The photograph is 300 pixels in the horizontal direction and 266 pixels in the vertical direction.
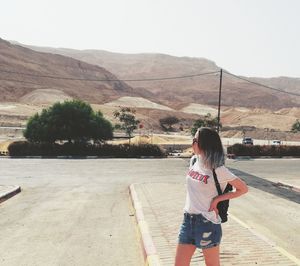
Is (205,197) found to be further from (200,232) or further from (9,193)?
(9,193)

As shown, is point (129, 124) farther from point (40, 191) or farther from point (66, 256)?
point (66, 256)

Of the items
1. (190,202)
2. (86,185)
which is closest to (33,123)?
(86,185)

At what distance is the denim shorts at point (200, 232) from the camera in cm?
466

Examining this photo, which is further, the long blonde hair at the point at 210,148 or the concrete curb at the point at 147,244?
the concrete curb at the point at 147,244

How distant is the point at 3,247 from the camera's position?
28.0 feet

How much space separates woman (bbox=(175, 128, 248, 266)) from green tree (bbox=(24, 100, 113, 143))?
40.8 meters

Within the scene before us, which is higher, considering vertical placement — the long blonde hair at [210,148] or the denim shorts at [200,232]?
the long blonde hair at [210,148]

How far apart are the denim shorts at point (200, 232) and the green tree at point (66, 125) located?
40.8 metres

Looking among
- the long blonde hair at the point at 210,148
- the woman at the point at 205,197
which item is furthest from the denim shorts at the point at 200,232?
the long blonde hair at the point at 210,148

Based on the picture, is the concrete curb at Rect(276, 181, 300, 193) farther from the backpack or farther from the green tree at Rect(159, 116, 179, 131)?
the green tree at Rect(159, 116, 179, 131)

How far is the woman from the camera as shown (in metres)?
4.66

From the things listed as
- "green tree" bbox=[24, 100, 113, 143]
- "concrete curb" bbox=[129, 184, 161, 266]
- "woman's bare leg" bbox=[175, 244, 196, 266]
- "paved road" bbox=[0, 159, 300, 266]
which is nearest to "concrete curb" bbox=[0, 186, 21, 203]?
"paved road" bbox=[0, 159, 300, 266]

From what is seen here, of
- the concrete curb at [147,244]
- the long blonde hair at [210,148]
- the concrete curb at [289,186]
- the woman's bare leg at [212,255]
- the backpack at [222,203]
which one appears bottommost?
the concrete curb at [289,186]

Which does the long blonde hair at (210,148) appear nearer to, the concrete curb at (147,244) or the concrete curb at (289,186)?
the concrete curb at (147,244)
